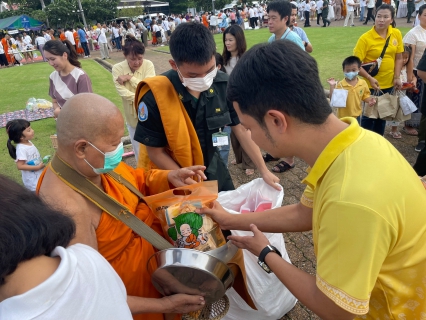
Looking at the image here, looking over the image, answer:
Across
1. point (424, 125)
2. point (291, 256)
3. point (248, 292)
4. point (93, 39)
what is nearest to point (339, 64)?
point (424, 125)

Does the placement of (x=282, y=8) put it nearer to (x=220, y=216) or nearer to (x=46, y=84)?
(x=220, y=216)

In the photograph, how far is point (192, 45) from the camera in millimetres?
2203

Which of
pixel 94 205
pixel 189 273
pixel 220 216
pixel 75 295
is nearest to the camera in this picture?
pixel 75 295

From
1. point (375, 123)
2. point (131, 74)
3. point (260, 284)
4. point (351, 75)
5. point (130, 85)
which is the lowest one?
point (375, 123)

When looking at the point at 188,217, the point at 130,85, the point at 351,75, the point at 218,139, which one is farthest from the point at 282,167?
the point at 188,217

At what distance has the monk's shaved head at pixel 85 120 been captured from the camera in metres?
1.61

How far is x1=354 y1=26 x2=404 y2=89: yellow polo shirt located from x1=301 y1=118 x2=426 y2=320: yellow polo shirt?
14.1 feet

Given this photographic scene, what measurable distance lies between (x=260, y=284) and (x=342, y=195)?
1.43 metres

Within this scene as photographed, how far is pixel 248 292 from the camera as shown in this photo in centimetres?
225

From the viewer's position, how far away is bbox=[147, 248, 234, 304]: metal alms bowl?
4.92 feet

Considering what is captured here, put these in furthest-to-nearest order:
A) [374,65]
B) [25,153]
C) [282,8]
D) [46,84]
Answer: [46,84]
[374,65]
[282,8]
[25,153]

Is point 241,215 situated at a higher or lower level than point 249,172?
higher

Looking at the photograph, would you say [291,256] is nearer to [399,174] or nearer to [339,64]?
[399,174]

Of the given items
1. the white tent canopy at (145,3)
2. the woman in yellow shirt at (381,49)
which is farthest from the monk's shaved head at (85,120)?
the white tent canopy at (145,3)
